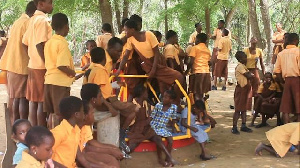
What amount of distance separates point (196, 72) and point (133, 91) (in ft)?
7.84

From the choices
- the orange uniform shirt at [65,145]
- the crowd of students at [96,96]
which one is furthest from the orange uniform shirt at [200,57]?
the orange uniform shirt at [65,145]

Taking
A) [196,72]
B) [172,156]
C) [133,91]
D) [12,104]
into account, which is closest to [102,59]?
[133,91]

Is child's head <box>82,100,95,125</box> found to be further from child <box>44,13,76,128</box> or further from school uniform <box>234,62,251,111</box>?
school uniform <box>234,62,251,111</box>

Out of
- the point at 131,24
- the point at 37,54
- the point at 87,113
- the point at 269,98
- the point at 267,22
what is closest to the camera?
the point at 87,113

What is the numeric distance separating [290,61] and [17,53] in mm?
4260

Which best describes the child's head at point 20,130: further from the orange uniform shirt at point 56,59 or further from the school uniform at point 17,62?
the school uniform at point 17,62

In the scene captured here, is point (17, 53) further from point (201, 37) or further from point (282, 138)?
point (201, 37)

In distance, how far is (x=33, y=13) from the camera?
6.00m

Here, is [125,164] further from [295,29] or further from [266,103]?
[295,29]

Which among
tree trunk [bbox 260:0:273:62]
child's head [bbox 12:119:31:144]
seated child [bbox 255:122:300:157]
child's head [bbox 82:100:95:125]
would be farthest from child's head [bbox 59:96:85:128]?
tree trunk [bbox 260:0:273:62]

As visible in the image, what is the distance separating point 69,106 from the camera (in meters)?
4.51

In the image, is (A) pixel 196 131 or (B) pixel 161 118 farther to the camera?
(A) pixel 196 131

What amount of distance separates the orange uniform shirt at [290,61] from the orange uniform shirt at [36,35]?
12.8 feet

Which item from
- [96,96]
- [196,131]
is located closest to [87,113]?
[96,96]
